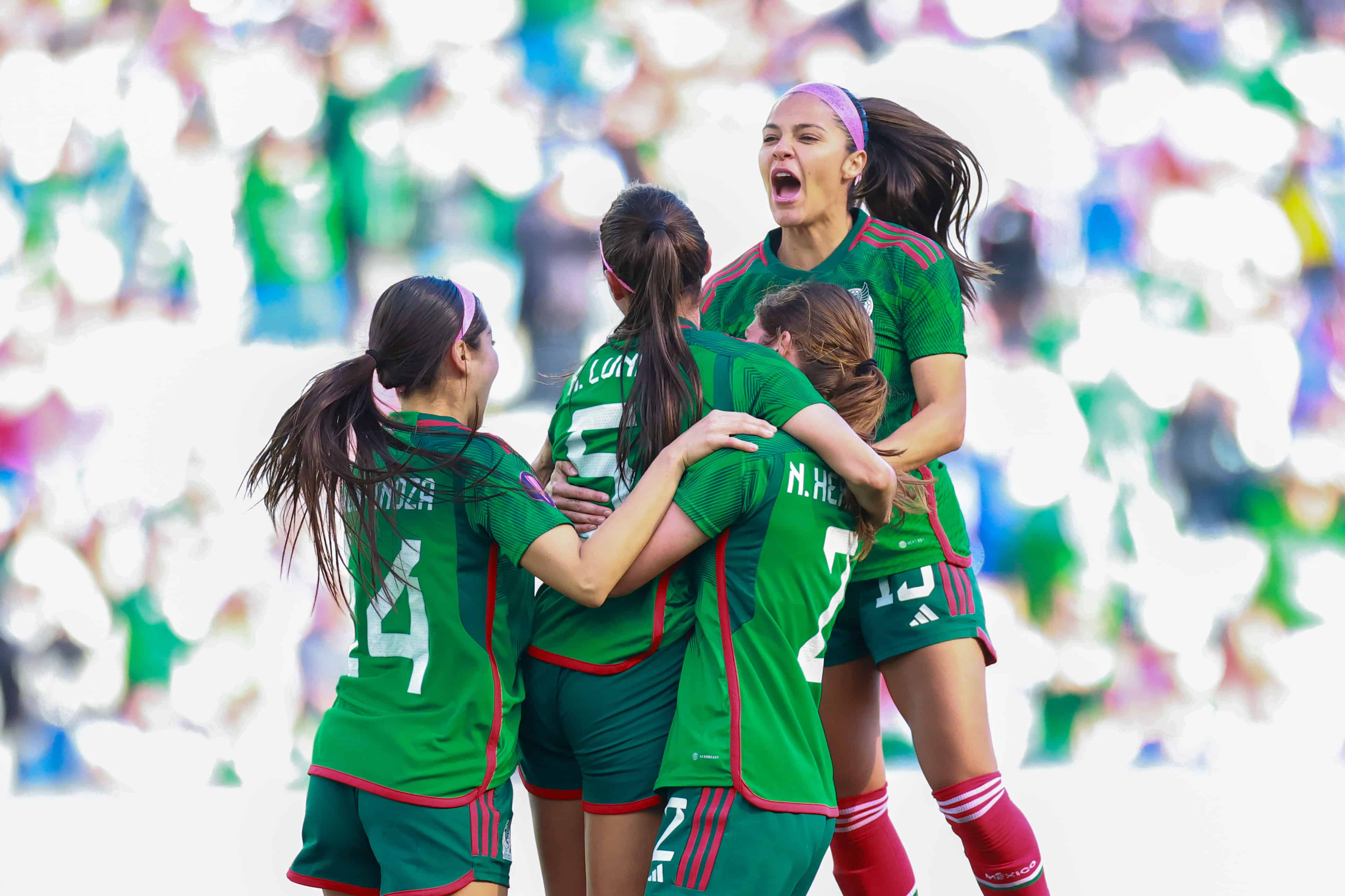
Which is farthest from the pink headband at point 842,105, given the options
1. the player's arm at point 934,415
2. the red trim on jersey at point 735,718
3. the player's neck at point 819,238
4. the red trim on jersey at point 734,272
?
the red trim on jersey at point 735,718

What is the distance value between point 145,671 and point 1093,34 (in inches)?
138

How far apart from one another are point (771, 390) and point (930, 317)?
1.93 feet

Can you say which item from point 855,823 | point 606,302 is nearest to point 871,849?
point 855,823

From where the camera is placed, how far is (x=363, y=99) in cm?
390

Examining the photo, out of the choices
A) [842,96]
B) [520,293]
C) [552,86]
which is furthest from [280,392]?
[842,96]

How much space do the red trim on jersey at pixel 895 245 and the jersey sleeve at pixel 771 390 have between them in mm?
587

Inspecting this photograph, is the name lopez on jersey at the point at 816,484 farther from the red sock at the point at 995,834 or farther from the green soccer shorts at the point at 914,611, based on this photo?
the red sock at the point at 995,834

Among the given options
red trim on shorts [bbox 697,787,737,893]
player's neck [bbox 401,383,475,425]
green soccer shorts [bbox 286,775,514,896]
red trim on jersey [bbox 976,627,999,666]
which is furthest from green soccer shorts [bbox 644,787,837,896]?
red trim on jersey [bbox 976,627,999,666]

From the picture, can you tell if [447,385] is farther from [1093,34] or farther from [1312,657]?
[1312,657]

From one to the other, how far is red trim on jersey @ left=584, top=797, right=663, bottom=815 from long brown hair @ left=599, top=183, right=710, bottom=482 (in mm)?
423

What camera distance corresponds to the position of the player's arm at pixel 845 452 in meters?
1.64

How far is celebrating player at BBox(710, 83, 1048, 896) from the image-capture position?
2084 mm

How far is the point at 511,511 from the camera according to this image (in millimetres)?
1588

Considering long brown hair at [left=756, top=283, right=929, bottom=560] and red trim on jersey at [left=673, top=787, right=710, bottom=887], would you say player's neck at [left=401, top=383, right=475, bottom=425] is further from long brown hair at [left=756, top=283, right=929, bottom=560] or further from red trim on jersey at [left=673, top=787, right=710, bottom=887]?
red trim on jersey at [left=673, top=787, right=710, bottom=887]
